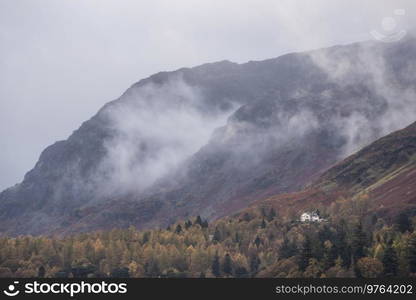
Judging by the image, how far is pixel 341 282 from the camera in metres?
99.4

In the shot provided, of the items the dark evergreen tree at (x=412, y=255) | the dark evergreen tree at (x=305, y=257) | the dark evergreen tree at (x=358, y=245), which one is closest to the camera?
the dark evergreen tree at (x=412, y=255)

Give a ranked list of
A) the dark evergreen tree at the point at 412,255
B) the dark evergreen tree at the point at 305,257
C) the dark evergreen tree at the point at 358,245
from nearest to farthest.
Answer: the dark evergreen tree at the point at 412,255
the dark evergreen tree at the point at 305,257
the dark evergreen tree at the point at 358,245

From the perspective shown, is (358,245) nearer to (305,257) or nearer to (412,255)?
(305,257)

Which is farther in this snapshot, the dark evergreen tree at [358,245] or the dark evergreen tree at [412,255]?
the dark evergreen tree at [358,245]

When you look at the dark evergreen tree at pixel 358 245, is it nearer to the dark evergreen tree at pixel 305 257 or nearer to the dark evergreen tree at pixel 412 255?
the dark evergreen tree at pixel 305 257

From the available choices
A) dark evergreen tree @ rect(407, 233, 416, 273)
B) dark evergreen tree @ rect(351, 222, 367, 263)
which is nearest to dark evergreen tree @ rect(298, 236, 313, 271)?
dark evergreen tree @ rect(351, 222, 367, 263)

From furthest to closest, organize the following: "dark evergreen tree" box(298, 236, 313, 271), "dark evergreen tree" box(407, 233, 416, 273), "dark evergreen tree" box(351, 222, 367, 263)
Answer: "dark evergreen tree" box(351, 222, 367, 263), "dark evergreen tree" box(298, 236, 313, 271), "dark evergreen tree" box(407, 233, 416, 273)

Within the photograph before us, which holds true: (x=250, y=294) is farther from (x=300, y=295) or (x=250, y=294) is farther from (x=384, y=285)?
(x=384, y=285)

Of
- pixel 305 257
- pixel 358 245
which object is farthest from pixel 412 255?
pixel 305 257

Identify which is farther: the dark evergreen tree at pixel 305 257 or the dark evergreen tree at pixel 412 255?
the dark evergreen tree at pixel 305 257

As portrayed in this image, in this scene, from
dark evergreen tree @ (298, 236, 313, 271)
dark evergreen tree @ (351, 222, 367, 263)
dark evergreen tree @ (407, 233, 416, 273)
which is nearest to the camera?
dark evergreen tree @ (407, 233, 416, 273)

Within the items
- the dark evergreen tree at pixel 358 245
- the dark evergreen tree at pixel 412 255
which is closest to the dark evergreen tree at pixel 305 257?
the dark evergreen tree at pixel 358 245

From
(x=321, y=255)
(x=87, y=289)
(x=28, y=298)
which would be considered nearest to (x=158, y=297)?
(x=87, y=289)

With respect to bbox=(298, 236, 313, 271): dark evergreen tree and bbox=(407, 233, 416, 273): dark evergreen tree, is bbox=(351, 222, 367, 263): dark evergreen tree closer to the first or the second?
bbox=(298, 236, 313, 271): dark evergreen tree
